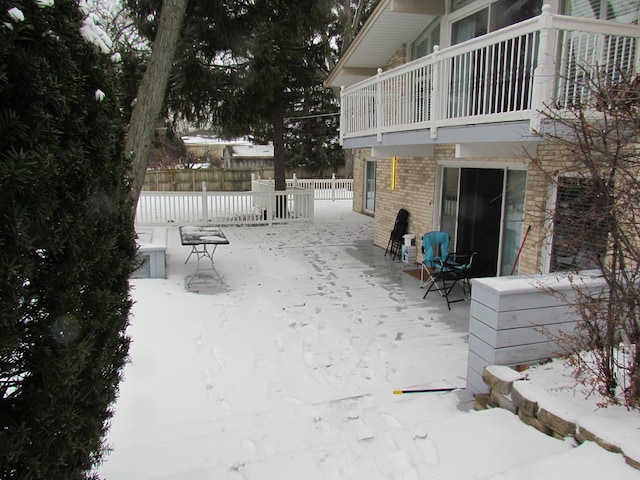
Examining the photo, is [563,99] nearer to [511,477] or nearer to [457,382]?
[457,382]

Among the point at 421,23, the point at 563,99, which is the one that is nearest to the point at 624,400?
the point at 563,99

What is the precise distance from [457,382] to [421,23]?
748 cm

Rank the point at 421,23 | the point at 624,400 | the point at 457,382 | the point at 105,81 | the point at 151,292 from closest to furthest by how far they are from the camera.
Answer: the point at 105,81
the point at 624,400
the point at 457,382
the point at 151,292
the point at 421,23

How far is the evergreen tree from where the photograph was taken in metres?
1.66

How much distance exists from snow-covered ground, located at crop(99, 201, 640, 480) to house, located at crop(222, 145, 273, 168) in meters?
26.3

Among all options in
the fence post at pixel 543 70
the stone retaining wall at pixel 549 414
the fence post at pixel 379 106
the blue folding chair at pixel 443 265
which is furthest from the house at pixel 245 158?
the stone retaining wall at pixel 549 414

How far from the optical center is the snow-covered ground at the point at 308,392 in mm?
3012

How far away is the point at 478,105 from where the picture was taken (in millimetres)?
6062

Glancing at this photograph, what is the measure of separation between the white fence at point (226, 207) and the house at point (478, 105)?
14.5ft

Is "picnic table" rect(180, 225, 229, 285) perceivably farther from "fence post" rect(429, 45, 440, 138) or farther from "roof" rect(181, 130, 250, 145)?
"roof" rect(181, 130, 250, 145)

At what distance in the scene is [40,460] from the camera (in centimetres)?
194

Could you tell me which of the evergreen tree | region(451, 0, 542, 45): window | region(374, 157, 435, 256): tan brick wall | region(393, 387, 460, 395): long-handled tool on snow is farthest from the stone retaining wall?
region(374, 157, 435, 256): tan brick wall

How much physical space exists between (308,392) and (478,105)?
13.3 feet

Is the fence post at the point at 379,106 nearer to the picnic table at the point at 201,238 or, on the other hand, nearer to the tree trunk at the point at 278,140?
the picnic table at the point at 201,238
